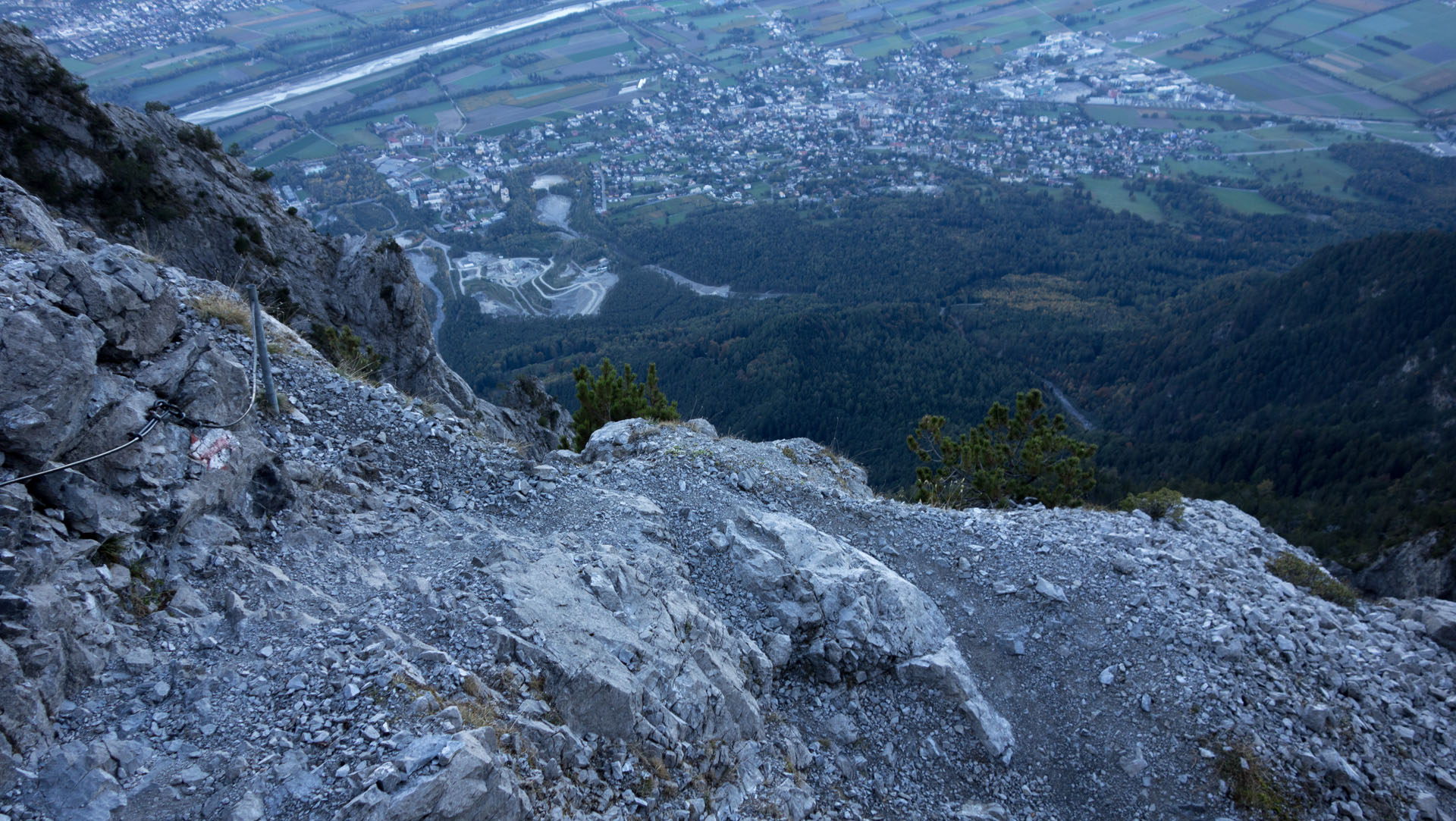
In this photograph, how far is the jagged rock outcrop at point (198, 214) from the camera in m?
21.3

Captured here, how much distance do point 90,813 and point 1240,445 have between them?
5958 cm

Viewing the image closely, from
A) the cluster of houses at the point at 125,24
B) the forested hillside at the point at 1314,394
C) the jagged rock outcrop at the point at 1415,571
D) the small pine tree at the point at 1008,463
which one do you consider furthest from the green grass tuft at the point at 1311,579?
the cluster of houses at the point at 125,24

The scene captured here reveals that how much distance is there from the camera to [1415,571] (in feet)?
63.4

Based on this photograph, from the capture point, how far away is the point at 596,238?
11912cm

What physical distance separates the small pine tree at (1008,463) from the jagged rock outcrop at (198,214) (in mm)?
14333

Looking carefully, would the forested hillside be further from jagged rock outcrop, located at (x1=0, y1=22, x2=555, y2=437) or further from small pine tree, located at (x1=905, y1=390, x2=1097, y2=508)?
jagged rock outcrop, located at (x1=0, y1=22, x2=555, y2=437)

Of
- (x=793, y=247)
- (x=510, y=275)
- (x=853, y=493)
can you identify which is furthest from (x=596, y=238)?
(x=853, y=493)

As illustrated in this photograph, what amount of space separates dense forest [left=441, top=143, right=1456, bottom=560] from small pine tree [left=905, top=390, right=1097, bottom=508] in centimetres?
693

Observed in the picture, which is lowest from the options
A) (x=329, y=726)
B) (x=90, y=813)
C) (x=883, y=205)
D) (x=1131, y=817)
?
(x=883, y=205)

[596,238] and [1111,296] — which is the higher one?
[596,238]

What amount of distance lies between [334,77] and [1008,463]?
594 feet

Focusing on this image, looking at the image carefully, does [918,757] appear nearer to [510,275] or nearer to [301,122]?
[510,275]

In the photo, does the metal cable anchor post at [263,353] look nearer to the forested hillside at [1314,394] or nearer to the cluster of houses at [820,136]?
the forested hillside at [1314,394]

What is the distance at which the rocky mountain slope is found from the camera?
22.2ft
